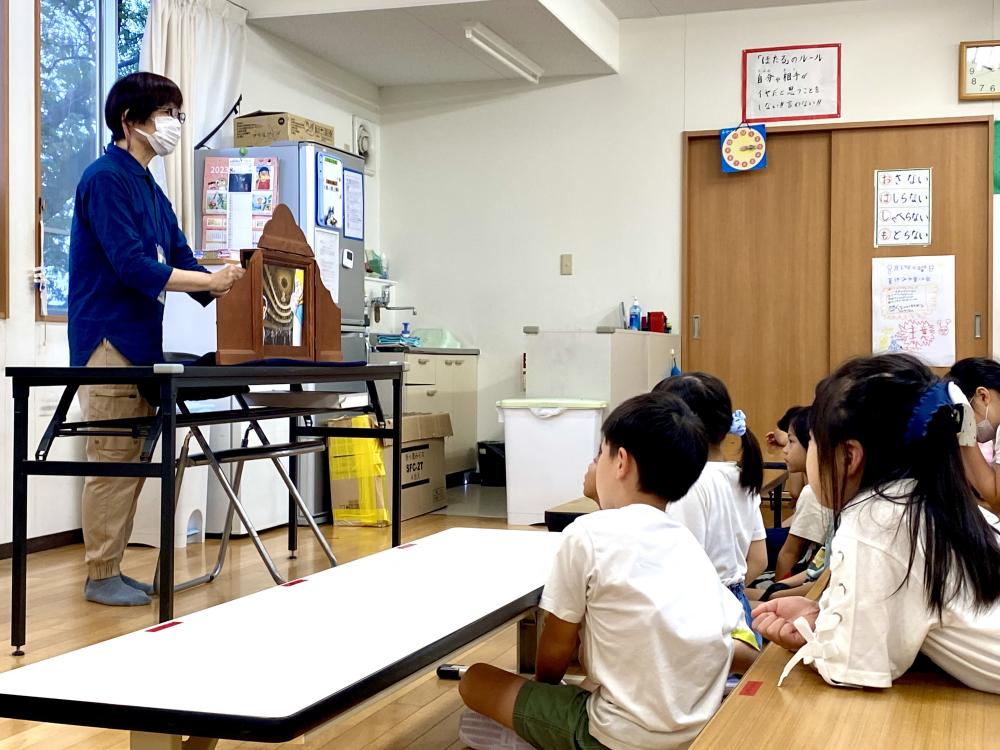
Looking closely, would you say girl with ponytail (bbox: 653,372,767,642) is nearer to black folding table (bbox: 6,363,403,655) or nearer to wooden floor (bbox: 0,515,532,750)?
wooden floor (bbox: 0,515,532,750)

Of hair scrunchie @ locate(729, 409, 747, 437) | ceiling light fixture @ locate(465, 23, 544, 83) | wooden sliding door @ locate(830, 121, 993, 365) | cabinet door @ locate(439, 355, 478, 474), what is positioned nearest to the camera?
hair scrunchie @ locate(729, 409, 747, 437)

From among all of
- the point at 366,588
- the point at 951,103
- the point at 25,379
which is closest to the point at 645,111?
the point at 951,103

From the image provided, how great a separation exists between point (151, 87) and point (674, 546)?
2.52m

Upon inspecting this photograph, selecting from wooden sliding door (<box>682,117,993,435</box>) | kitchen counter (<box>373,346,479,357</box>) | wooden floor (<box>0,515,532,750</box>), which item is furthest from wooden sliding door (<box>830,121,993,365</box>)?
wooden floor (<box>0,515,532,750</box>)

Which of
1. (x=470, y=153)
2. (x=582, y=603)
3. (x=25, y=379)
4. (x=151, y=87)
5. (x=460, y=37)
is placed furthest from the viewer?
(x=470, y=153)

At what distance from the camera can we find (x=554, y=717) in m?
1.74

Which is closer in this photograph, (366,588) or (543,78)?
(366,588)

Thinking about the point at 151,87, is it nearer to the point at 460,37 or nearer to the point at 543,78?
the point at 460,37

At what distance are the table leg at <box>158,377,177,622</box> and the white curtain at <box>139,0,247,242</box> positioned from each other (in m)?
2.52

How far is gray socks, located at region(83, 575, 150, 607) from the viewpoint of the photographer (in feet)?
11.6

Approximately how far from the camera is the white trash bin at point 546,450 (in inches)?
215

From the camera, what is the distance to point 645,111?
262 inches

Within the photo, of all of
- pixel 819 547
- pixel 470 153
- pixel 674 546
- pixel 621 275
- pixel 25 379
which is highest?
pixel 470 153

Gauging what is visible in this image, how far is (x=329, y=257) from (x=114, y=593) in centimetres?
254
